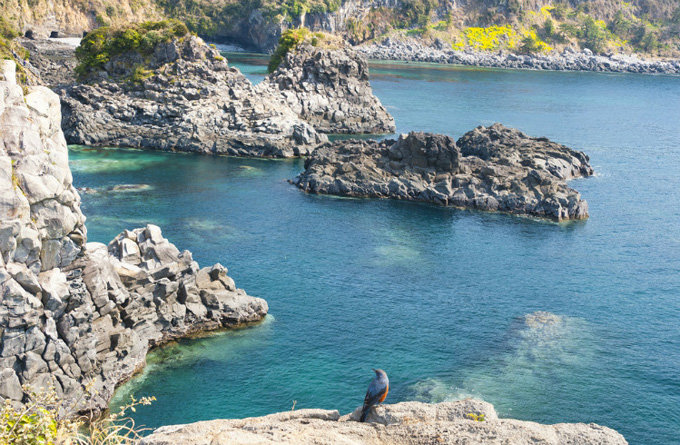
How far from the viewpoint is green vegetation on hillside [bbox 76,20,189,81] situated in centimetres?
14162

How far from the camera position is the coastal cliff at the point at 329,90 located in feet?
514

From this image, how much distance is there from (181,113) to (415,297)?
80388 millimetres

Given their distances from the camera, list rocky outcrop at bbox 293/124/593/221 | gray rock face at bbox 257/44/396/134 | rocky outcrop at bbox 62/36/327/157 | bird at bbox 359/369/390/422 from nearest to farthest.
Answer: bird at bbox 359/369/390/422
rocky outcrop at bbox 293/124/593/221
rocky outcrop at bbox 62/36/327/157
gray rock face at bbox 257/44/396/134

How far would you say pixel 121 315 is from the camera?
53.9m

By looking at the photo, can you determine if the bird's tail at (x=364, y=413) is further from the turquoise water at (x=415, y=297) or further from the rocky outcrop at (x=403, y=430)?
the turquoise water at (x=415, y=297)

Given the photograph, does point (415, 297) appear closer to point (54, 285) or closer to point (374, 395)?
point (54, 285)

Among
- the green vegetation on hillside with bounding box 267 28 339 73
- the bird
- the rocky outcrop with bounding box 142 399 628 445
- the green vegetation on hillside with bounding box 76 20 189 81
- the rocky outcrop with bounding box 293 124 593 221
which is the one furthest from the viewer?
the green vegetation on hillside with bounding box 267 28 339 73

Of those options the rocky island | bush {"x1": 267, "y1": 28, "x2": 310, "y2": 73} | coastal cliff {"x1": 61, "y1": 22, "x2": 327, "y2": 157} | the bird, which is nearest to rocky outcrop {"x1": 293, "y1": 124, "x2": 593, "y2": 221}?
coastal cliff {"x1": 61, "y1": 22, "x2": 327, "y2": 157}

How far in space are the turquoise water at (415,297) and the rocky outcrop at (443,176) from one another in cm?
314

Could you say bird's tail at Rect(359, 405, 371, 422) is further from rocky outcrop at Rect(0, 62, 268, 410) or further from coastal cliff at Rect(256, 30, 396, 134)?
coastal cliff at Rect(256, 30, 396, 134)

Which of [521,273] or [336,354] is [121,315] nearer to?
[336,354]

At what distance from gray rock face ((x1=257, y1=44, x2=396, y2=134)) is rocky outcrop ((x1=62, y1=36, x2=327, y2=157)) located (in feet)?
53.5

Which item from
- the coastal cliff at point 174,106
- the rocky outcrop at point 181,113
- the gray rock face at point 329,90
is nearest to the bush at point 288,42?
the gray rock face at point 329,90

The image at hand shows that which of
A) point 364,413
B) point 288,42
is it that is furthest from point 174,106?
point 364,413
